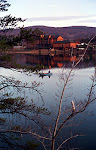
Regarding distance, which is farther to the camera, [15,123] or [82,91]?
[82,91]

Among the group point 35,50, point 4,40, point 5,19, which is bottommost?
point 35,50

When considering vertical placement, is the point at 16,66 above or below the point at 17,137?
above

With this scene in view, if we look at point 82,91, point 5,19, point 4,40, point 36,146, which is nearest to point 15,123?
point 36,146

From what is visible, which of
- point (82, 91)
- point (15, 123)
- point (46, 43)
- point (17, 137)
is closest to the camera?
point (17, 137)

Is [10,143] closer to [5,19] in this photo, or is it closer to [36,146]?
[36,146]

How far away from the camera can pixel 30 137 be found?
13.0m

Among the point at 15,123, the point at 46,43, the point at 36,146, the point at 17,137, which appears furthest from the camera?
the point at 46,43

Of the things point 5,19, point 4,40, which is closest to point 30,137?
point 4,40

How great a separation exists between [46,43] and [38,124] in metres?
92.5

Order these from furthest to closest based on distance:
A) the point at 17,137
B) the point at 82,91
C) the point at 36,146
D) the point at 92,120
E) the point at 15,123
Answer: the point at 82,91 → the point at 92,120 → the point at 15,123 → the point at 17,137 → the point at 36,146

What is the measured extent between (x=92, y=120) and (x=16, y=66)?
23.1ft

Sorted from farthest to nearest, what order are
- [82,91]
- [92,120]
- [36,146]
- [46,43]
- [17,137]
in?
[46,43] → [82,91] → [92,120] → [17,137] → [36,146]

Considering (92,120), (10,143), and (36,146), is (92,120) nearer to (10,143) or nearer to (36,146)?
(36,146)

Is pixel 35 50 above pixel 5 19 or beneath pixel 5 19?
beneath
